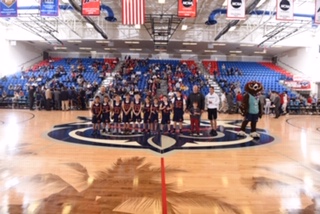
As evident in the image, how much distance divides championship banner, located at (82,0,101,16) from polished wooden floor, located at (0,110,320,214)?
579cm

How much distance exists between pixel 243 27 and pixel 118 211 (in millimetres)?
22625

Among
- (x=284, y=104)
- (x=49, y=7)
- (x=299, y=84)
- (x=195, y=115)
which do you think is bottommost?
(x=284, y=104)

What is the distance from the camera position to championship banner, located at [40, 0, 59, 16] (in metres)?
12.4

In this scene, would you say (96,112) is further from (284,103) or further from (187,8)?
(284,103)

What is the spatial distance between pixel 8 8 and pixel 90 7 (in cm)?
347

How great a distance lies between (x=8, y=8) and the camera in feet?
39.5

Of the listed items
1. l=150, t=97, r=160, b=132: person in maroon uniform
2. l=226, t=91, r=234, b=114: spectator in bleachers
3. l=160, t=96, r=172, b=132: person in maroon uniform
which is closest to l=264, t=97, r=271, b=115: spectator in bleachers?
l=226, t=91, r=234, b=114: spectator in bleachers

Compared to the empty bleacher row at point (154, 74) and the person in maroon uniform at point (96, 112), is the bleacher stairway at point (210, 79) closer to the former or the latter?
the empty bleacher row at point (154, 74)

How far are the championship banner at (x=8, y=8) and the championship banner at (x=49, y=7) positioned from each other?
104cm

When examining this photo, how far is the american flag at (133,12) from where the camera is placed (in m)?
11.4

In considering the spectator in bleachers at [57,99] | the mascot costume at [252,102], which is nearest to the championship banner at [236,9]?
the mascot costume at [252,102]

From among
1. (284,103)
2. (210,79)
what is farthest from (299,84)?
(284,103)

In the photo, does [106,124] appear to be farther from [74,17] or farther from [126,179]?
[74,17]

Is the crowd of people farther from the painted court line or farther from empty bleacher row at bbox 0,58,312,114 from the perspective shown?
empty bleacher row at bbox 0,58,312,114
